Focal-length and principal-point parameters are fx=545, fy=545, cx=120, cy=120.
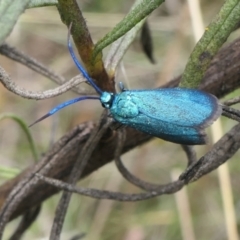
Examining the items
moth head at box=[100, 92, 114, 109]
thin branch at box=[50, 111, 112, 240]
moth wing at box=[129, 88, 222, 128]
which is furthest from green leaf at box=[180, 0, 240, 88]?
thin branch at box=[50, 111, 112, 240]

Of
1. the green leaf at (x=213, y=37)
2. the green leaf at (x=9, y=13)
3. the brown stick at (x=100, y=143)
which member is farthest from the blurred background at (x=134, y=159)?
the green leaf at (x=9, y=13)

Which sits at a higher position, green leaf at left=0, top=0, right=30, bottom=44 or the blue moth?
green leaf at left=0, top=0, right=30, bottom=44

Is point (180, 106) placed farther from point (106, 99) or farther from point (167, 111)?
point (106, 99)

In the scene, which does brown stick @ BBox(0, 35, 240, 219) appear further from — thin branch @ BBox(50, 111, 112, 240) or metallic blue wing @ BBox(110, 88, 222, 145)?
metallic blue wing @ BBox(110, 88, 222, 145)

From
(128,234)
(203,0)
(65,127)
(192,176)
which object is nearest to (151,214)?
(128,234)

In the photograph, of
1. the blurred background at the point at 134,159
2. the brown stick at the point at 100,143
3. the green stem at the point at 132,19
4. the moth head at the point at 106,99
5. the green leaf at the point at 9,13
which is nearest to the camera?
the green leaf at the point at 9,13

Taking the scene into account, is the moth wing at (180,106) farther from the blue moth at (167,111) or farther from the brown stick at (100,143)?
the brown stick at (100,143)
